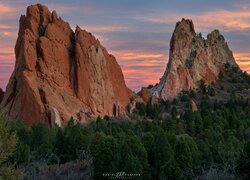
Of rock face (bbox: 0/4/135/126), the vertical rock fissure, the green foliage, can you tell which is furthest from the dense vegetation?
the vertical rock fissure

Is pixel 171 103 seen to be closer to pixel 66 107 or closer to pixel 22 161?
pixel 66 107

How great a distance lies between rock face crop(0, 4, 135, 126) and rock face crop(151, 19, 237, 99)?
23.0 meters

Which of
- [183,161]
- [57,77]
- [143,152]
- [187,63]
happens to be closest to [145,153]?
[143,152]

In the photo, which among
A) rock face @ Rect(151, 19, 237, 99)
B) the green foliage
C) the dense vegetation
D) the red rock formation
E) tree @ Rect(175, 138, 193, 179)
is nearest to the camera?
the dense vegetation

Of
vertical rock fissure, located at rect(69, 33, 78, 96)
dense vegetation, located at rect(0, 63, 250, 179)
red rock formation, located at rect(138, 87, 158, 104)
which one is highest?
vertical rock fissure, located at rect(69, 33, 78, 96)

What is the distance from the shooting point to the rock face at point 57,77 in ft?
286

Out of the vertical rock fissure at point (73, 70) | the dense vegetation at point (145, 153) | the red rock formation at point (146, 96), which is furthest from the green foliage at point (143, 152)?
the red rock formation at point (146, 96)

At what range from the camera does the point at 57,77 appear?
9419 centimetres

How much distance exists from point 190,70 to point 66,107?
175 feet

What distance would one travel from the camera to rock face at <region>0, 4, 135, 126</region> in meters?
87.2

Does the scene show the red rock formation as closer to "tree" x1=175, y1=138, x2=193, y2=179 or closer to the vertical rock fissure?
the vertical rock fissure

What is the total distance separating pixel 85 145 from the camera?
175 ft

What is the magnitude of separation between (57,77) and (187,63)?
52.5m

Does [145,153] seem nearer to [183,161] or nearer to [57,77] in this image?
[183,161]
